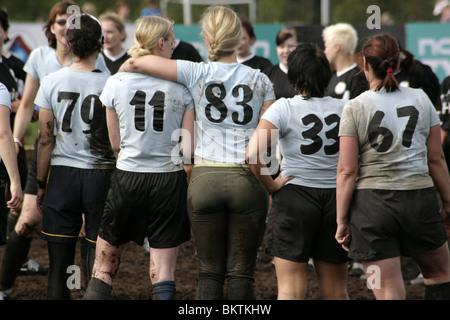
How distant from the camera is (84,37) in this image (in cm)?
416

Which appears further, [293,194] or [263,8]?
[263,8]

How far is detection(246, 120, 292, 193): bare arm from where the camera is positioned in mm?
3695

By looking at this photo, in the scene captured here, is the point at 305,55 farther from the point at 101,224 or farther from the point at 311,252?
the point at 101,224

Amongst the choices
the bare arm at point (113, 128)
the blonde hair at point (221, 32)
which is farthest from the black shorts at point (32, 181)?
the blonde hair at point (221, 32)

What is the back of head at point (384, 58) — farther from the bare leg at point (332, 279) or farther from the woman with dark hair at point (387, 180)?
the bare leg at point (332, 279)

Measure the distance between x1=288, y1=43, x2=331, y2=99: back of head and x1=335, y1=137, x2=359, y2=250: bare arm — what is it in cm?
41

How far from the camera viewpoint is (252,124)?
154 inches

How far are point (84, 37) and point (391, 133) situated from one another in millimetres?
2121

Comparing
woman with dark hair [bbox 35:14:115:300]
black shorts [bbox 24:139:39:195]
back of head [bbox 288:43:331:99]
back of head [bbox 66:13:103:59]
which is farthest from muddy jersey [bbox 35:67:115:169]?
back of head [bbox 288:43:331:99]

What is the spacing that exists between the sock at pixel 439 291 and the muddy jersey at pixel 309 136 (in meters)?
0.87

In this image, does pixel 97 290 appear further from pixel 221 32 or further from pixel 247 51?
pixel 247 51

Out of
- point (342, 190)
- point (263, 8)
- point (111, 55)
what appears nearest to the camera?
point (342, 190)

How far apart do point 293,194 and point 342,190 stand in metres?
0.32

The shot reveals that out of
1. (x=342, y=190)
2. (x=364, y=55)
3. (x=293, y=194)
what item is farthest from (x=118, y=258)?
(x=364, y=55)
